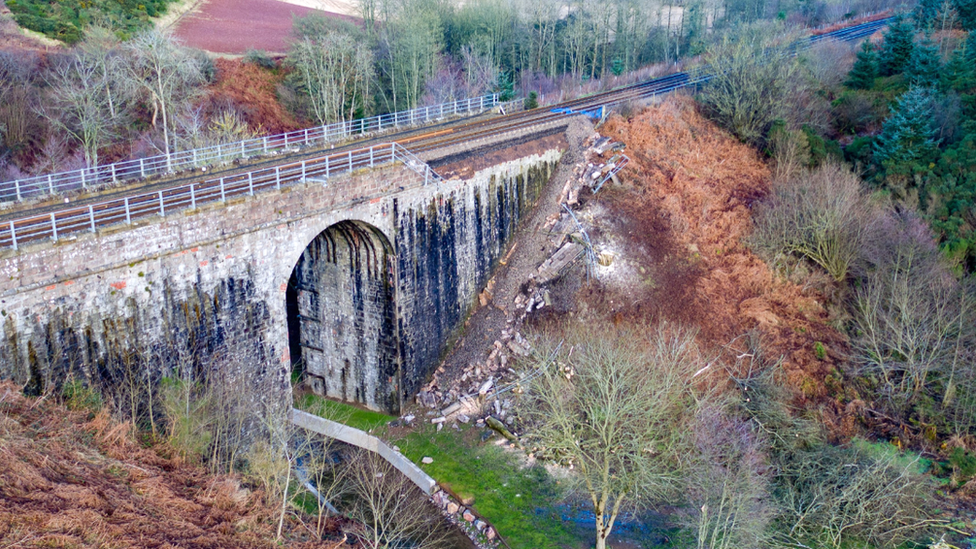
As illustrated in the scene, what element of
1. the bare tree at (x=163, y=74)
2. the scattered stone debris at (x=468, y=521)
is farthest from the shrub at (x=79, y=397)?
the bare tree at (x=163, y=74)

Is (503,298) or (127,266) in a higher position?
(127,266)

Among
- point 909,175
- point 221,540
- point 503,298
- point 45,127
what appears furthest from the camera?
point 45,127

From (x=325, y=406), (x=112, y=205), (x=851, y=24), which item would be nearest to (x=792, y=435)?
(x=325, y=406)

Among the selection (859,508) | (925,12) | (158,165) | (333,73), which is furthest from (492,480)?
(925,12)

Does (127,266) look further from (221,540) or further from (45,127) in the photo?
(45,127)

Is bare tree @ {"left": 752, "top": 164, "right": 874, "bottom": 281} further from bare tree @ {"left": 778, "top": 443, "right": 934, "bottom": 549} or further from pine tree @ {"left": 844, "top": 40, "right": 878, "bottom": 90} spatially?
pine tree @ {"left": 844, "top": 40, "right": 878, "bottom": 90}

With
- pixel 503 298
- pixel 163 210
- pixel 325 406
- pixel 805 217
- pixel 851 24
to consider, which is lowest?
pixel 325 406

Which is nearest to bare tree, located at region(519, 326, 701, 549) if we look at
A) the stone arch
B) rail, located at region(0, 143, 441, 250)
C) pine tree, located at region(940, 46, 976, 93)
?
the stone arch

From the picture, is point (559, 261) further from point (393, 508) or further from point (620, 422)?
point (393, 508)
